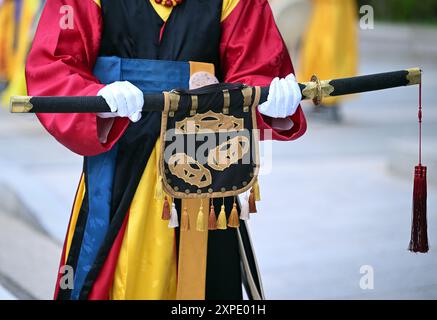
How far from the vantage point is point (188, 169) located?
257cm

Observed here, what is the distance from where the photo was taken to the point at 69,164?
688 centimetres

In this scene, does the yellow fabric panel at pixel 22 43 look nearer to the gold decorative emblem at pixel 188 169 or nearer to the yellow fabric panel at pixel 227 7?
the yellow fabric panel at pixel 227 7

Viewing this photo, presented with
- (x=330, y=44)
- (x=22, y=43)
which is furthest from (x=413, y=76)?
(x=22, y=43)

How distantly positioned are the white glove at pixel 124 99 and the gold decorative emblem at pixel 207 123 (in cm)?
16

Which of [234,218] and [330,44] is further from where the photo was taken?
[330,44]

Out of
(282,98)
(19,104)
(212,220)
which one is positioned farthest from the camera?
(212,220)

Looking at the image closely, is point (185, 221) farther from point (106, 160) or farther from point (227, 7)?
point (227, 7)

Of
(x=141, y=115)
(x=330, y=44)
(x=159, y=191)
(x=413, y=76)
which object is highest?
(x=330, y=44)

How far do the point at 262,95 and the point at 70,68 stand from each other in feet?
1.81

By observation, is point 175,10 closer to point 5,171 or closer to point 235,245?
point 235,245

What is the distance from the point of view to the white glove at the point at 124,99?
2.39 meters

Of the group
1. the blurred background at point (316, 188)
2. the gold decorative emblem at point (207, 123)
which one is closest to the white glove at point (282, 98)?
the gold decorative emblem at point (207, 123)

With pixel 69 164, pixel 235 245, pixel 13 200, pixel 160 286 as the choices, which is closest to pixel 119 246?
pixel 160 286

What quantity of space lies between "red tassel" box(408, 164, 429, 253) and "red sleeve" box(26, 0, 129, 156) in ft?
3.02
